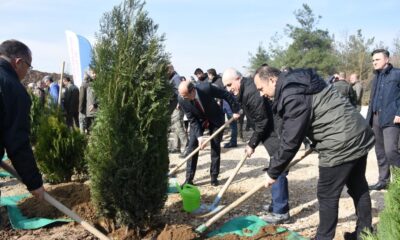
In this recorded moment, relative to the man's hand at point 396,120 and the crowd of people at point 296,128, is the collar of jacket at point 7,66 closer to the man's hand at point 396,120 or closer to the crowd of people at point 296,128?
the crowd of people at point 296,128

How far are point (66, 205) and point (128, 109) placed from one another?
74.2 inches

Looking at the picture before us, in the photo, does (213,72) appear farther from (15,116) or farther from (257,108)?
(15,116)

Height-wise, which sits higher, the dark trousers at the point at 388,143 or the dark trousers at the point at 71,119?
the dark trousers at the point at 71,119

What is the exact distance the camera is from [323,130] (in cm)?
357

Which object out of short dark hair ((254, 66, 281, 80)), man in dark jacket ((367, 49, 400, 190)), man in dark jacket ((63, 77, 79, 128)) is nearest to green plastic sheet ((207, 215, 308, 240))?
short dark hair ((254, 66, 281, 80))

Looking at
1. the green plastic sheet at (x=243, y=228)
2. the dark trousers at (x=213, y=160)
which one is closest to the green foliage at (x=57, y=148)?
the dark trousers at (x=213, y=160)

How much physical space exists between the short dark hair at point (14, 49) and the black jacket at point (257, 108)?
8.39ft

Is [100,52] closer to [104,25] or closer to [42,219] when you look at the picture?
[104,25]

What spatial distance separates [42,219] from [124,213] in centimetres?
124

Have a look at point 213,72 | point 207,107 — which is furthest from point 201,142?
point 213,72

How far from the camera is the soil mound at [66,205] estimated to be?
4.79 m

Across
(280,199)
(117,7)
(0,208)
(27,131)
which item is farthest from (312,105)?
(0,208)

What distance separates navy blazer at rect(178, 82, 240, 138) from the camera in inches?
259

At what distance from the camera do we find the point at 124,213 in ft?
13.4
